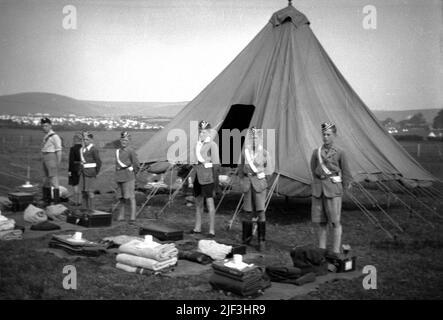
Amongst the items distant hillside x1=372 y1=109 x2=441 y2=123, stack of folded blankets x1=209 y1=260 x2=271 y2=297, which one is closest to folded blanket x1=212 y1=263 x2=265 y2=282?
stack of folded blankets x1=209 y1=260 x2=271 y2=297

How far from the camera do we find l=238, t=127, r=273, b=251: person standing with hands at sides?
6.63 m

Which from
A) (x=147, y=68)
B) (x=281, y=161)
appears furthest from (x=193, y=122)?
(x=147, y=68)

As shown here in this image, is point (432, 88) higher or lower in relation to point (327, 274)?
higher

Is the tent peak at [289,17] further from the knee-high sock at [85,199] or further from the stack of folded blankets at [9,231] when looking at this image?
the stack of folded blankets at [9,231]

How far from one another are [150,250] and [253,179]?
2.11 meters

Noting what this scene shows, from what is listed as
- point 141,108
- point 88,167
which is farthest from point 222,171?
point 88,167

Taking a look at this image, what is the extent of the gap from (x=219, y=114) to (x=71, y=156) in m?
3.07

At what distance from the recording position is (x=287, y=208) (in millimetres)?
9461

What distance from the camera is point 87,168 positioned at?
864 centimetres

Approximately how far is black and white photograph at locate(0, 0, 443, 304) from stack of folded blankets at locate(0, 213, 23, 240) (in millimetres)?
19

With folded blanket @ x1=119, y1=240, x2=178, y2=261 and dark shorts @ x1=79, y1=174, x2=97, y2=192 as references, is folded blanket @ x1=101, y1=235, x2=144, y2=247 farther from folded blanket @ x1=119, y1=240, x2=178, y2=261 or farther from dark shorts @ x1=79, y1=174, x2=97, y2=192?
dark shorts @ x1=79, y1=174, x2=97, y2=192
